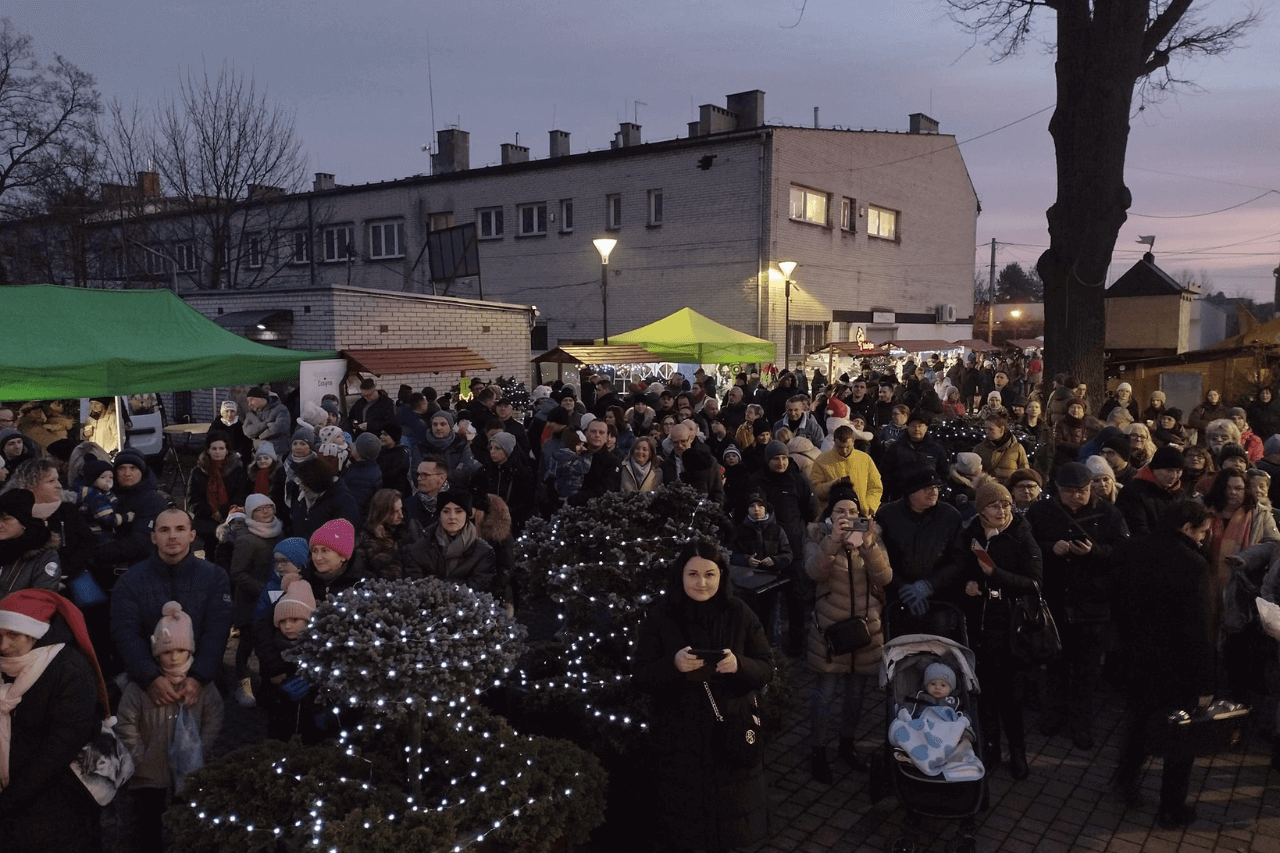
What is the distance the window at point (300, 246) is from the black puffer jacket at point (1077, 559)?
109 ft

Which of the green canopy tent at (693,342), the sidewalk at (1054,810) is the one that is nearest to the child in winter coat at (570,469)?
the sidewalk at (1054,810)

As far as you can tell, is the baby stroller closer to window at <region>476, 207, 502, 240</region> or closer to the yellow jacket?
the yellow jacket

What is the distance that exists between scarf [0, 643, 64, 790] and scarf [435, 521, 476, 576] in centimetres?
239

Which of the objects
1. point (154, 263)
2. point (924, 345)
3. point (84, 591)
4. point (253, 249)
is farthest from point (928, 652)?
point (154, 263)

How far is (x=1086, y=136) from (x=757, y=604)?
10862 mm

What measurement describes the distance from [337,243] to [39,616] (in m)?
33.4

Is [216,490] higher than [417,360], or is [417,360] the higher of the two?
[417,360]

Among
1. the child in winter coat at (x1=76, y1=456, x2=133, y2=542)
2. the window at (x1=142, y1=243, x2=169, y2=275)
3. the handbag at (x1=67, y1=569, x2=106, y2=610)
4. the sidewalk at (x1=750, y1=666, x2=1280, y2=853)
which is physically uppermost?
the window at (x1=142, y1=243, x2=169, y2=275)

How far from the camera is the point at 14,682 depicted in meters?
3.76

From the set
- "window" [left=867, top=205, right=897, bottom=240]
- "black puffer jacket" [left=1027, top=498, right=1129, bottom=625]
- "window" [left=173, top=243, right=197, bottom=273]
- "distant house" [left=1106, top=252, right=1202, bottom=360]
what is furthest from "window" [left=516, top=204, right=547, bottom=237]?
"black puffer jacket" [left=1027, top=498, right=1129, bottom=625]

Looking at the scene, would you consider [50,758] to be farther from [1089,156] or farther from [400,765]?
[1089,156]

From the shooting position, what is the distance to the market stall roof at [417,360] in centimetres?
1614

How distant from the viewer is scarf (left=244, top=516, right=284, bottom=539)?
6.43 m

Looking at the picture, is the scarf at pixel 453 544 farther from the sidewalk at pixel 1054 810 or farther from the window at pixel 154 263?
the window at pixel 154 263
